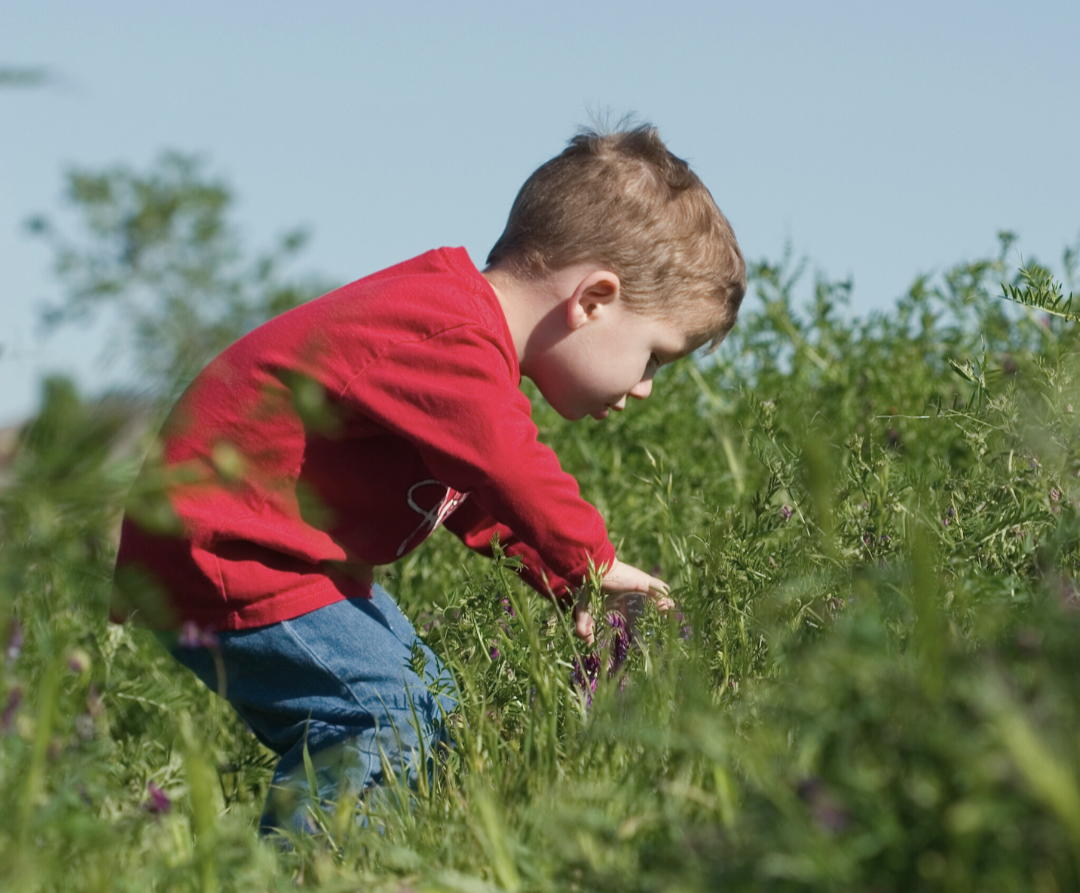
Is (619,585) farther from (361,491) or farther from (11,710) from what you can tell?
(11,710)

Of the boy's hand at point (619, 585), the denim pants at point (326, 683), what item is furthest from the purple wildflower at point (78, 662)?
the boy's hand at point (619, 585)

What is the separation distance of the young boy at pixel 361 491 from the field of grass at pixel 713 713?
0.22 m

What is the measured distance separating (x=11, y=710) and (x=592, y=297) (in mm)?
1846

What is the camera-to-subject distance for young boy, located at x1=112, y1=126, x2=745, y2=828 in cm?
253

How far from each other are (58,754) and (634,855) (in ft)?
2.24

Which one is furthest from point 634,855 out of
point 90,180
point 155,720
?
point 90,180

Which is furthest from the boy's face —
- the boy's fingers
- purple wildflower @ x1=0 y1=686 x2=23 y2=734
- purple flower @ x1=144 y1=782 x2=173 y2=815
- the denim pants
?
purple wildflower @ x1=0 y1=686 x2=23 y2=734

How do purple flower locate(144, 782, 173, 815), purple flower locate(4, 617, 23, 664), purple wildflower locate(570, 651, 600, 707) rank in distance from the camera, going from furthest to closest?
purple wildflower locate(570, 651, 600, 707), purple flower locate(144, 782, 173, 815), purple flower locate(4, 617, 23, 664)

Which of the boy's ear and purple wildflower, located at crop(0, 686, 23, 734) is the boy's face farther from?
purple wildflower, located at crop(0, 686, 23, 734)

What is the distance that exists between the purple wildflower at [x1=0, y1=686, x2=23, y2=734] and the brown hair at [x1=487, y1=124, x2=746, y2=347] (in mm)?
1838

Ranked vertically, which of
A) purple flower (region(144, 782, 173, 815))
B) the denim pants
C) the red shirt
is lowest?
the denim pants

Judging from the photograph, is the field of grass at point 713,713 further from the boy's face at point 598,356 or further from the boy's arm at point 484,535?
the boy's face at point 598,356

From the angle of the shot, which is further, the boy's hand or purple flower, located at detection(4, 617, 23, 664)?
the boy's hand

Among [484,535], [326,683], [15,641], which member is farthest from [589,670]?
[15,641]
